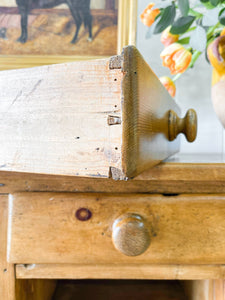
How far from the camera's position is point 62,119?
26 centimetres

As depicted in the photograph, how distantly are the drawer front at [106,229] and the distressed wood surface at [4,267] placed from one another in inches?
0.9

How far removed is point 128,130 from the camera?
0.74 feet

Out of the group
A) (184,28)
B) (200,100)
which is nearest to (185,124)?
(184,28)

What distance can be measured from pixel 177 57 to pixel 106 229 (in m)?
0.47

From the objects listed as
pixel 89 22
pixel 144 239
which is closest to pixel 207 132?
pixel 89 22

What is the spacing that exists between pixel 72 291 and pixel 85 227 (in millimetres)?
373

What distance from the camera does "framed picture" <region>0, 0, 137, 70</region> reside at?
77cm

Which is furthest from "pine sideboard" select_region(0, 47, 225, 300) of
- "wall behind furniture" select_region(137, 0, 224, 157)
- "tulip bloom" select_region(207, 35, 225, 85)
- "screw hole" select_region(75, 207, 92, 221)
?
"wall behind furniture" select_region(137, 0, 224, 157)

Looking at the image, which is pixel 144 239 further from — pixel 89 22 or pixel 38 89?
pixel 89 22

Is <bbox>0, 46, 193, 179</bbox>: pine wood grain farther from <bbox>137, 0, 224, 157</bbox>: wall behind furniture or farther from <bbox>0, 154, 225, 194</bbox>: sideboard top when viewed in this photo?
<bbox>137, 0, 224, 157</bbox>: wall behind furniture

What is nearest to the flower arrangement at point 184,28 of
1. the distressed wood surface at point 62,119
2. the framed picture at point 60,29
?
the framed picture at point 60,29

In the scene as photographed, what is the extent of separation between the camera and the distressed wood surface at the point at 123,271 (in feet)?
1.19

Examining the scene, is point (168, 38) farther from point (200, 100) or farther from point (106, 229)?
point (106, 229)

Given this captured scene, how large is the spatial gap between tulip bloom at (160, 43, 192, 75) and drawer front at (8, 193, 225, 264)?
38 centimetres
